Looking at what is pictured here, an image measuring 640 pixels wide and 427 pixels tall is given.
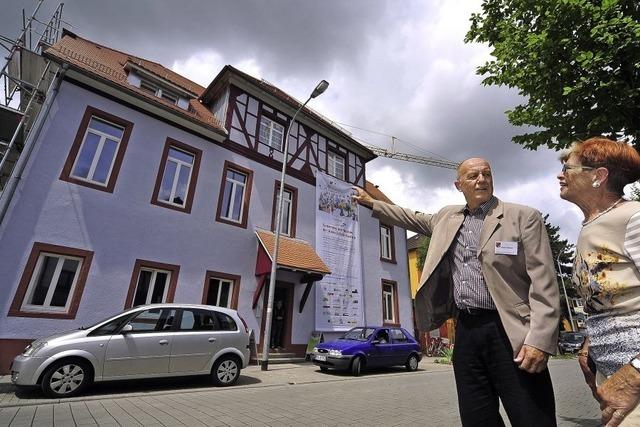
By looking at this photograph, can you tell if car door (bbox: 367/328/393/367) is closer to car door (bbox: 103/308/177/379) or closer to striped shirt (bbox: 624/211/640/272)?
car door (bbox: 103/308/177/379)

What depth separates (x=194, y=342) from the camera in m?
7.66

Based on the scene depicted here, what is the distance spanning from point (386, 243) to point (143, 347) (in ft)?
49.4

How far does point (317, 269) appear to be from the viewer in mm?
13344

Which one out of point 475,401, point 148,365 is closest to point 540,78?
point 475,401

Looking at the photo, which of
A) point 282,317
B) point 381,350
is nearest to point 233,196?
point 282,317

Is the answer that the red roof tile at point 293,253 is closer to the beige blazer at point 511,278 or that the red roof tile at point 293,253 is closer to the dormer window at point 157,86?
the dormer window at point 157,86

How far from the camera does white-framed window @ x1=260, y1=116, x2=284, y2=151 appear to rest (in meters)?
15.4

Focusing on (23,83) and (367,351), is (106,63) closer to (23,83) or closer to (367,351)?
(23,83)

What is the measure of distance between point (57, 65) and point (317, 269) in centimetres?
1050

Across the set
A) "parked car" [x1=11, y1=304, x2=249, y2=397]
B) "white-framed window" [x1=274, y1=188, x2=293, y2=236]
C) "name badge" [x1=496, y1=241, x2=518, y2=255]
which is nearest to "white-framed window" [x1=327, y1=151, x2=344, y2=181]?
"white-framed window" [x1=274, y1=188, x2=293, y2=236]

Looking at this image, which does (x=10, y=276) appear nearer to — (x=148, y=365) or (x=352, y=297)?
(x=148, y=365)

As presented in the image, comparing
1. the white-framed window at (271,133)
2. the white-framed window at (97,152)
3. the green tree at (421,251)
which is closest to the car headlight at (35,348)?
the white-framed window at (97,152)

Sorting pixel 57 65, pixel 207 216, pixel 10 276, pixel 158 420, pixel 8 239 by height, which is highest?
pixel 57 65

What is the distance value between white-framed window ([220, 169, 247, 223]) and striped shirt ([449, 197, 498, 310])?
1131cm
